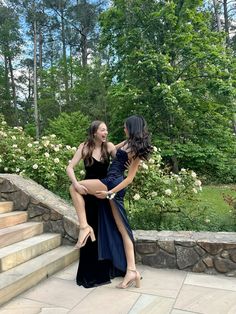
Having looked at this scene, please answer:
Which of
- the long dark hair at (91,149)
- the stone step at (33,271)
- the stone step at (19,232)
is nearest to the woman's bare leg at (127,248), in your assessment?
the long dark hair at (91,149)

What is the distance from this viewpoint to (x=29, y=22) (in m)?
17.1

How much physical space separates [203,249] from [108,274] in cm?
98

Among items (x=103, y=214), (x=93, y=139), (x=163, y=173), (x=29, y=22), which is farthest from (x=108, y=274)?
(x=29, y=22)

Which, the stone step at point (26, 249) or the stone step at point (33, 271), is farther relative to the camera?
the stone step at point (26, 249)

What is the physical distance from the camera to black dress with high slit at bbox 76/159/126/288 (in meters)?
2.53

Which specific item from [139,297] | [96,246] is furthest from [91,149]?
[139,297]

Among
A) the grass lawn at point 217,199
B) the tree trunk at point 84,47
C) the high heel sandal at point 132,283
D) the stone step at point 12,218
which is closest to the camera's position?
the high heel sandal at point 132,283

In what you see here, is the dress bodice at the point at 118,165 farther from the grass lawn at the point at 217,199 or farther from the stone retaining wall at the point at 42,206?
the grass lawn at the point at 217,199

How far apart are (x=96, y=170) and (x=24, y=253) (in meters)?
1.09

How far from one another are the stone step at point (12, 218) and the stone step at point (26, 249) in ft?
1.04

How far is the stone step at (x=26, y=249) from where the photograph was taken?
2523mm

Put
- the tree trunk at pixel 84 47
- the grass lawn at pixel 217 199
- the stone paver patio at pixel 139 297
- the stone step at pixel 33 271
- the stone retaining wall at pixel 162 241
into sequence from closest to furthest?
the stone paver patio at pixel 139 297
the stone step at pixel 33 271
the stone retaining wall at pixel 162 241
the grass lawn at pixel 217 199
the tree trunk at pixel 84 47

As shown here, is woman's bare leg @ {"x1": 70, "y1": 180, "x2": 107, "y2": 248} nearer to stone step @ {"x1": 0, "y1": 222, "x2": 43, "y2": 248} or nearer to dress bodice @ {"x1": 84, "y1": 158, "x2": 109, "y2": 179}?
dress bodice @ {"x1": 84, "y1": 158, "x2": 109, "y2": 179}

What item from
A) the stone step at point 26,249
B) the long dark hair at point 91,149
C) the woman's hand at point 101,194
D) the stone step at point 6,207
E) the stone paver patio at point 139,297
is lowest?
the stone paver patio at point 139,297
